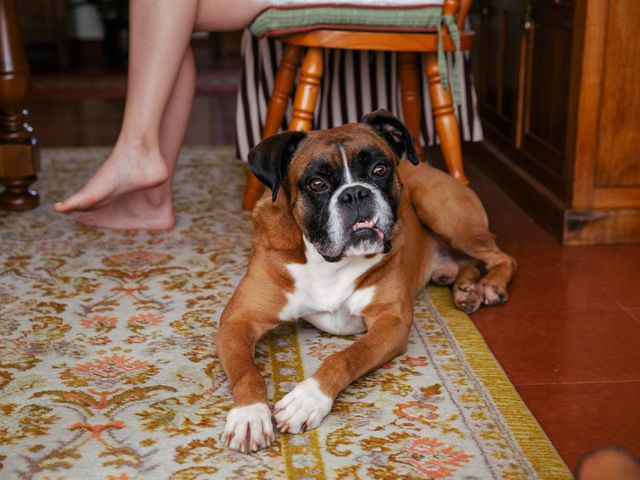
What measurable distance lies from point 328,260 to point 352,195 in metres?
0.15

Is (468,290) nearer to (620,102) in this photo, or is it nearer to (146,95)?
(620,102)

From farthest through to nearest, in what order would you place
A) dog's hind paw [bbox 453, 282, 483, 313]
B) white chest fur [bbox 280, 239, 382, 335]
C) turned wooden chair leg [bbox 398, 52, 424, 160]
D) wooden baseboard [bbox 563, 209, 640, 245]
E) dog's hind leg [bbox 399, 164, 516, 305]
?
turned wooden chair leg [bbox 398, 52, 424, 160] → wooden baseboard [bbox 563, 209, 640, 245] → dog's hind leg [bbox 399, 164, 516, 305] → dog's hind paw [bbox 453, 282, 483, 313] → white chest fur [bbox 280, 239, 382, 335]

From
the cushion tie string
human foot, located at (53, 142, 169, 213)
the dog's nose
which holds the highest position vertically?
the cushion tie string

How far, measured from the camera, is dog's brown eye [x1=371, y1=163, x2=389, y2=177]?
1740mm

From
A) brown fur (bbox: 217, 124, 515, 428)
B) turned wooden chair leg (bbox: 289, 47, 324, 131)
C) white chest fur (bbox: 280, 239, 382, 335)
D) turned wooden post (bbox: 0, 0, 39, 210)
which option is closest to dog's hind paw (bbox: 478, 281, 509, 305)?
brown fur (bbox: 217, 124, 515, 428)

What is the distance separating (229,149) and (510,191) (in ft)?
4.50

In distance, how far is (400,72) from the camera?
2.86 meters


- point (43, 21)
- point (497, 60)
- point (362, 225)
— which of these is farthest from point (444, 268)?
point (43, 21)

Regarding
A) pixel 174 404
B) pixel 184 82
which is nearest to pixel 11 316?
pixel 174 404

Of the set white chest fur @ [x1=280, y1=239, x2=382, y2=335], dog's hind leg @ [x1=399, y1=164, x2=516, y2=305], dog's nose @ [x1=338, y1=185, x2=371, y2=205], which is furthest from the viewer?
dog's hind leg @ [x1=399, y1=164, x2=516, y2=305]

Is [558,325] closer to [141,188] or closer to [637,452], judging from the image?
[637,452]

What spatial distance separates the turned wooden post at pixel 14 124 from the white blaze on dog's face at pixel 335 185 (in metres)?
1.30

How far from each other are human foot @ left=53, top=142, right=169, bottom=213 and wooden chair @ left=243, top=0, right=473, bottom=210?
435 millimetres

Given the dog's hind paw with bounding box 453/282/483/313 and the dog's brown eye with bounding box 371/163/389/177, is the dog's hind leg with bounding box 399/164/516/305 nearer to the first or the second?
the dog's hind paw with bounding box 453/282/483/313
